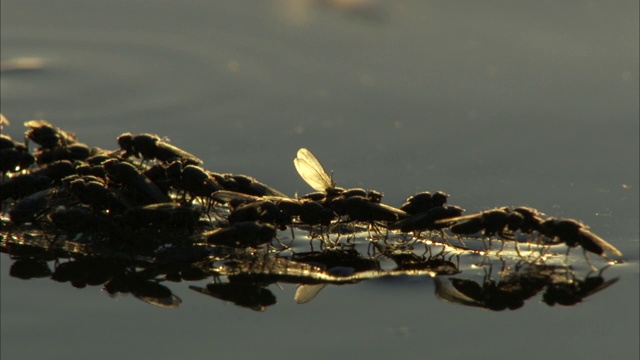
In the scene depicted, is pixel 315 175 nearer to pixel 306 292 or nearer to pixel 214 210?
pixel 214 210

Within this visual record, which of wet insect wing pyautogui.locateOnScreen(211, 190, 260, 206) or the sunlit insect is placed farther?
wet insect wing pyautogui.locateOnScreen(211, 190, 260, 206)

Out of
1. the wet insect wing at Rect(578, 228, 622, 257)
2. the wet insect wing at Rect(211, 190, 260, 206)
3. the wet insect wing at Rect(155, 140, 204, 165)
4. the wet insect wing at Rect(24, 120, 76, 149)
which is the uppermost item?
the wet insect wing at Rect(24, 120, 76, 149)

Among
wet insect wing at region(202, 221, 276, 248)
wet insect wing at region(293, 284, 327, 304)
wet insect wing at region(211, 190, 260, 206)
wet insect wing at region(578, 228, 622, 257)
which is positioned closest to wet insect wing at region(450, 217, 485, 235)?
wet insect wing at region(578, 228, 622, 257)

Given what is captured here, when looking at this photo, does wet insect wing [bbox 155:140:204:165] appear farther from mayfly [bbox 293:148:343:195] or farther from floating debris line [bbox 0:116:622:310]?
mayfly [bbox 293:148:343:195]

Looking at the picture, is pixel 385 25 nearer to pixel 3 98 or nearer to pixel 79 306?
pixel 3 98

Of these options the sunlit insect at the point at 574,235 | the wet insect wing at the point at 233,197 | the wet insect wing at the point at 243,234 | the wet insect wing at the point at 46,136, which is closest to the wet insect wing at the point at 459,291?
the sunlit insect at the point at 574,235

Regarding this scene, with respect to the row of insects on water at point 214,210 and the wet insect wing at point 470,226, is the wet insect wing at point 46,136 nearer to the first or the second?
the row of insects on water at point 214,210

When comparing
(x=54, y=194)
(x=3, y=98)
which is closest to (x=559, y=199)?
(x=54, y=194)
